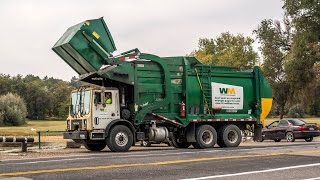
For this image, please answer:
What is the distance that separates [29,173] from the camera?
1070 cm

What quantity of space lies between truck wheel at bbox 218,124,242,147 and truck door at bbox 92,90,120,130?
478cm

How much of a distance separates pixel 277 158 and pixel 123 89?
7.75 meters

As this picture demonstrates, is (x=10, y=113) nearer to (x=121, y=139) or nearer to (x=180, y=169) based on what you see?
(x=121, y=139)

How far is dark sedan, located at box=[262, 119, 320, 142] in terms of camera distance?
1174 inches

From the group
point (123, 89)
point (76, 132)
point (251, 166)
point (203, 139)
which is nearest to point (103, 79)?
point (123, 89)

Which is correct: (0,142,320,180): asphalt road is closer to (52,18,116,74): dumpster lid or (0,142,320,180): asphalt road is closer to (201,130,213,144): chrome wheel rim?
(52,18,116,74): dumpster lid

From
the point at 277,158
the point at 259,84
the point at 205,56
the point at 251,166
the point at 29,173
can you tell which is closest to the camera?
the point at 29,173

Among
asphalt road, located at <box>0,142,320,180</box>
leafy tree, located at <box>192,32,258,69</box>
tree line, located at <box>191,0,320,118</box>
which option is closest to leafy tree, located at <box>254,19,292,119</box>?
tree line, located at <box>191,0,320,118</box>

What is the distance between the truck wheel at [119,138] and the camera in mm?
18569

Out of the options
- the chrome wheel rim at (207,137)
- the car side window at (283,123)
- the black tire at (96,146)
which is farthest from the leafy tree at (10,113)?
the chrome wheel rim at (207,137)

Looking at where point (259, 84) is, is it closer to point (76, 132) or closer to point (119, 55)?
point (119, 55)

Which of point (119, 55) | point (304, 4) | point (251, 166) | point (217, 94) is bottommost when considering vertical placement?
point (251, 166)

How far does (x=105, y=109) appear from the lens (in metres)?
19.0

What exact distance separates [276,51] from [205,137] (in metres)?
36.1
